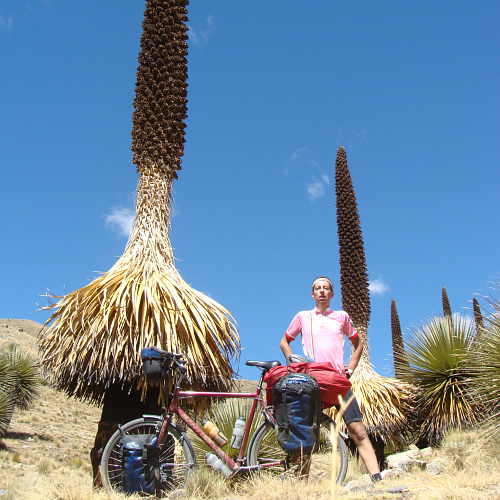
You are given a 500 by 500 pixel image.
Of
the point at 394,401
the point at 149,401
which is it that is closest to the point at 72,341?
the point at 149,401

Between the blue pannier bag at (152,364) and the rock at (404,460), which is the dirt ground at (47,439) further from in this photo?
the blue pannier bag at (152,364)

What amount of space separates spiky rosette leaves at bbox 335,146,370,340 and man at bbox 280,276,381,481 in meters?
6.58

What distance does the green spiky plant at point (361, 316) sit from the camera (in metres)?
9.65

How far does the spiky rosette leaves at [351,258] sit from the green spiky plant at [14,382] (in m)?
10.2

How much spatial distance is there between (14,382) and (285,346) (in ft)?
48.8

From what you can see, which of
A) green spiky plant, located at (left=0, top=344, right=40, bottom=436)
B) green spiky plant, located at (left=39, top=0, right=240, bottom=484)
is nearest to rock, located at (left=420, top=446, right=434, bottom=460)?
green spiky plant, located at (left=39, top=0, right=240, bottom=484)

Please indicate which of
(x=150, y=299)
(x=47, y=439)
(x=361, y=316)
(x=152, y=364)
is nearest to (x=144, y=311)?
(x=150, y=299)

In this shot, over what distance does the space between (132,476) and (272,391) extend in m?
1.23

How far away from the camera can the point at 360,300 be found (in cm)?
1132

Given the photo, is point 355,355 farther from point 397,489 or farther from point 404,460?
point 404,460

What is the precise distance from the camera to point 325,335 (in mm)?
4566

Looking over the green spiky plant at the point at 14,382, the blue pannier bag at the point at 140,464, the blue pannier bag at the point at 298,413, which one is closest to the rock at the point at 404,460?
the blue pannier bag at the point at 298,413

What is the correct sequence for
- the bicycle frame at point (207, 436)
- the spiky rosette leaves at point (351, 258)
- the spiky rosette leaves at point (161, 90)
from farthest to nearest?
the spiky rosette leaves at point (351, 258), the spiky rosette leaves at point (161, 90), the bicycle frame at point (207, 436)

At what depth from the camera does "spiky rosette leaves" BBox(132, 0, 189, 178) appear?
7312 millimetres
